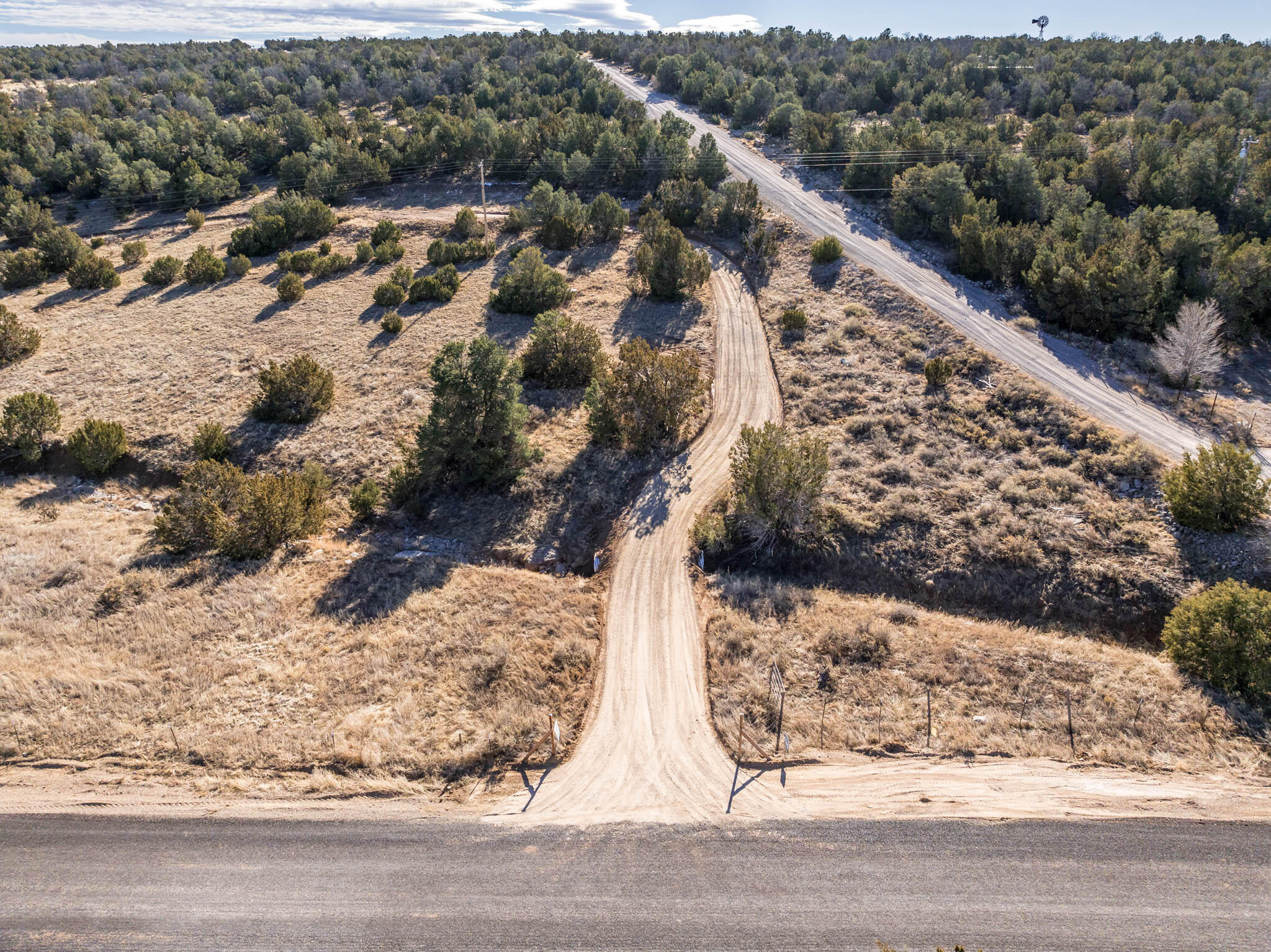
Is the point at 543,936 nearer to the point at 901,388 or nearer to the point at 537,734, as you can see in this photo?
the point at 537,734

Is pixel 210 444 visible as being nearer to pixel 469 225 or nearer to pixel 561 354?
pixel 561 354

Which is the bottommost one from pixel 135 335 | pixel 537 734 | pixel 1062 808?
pixel 537 734

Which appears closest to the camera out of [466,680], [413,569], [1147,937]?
[1147,937]

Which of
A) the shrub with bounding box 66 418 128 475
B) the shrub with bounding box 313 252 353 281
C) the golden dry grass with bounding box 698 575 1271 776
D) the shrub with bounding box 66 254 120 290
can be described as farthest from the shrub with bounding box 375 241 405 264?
the golden dry grass with bounding box 698 575 1271 776

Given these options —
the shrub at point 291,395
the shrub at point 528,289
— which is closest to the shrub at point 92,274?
the shrub at point 291,395

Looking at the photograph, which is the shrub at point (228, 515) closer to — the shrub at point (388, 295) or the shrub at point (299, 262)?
the shrub at point (388, 295)

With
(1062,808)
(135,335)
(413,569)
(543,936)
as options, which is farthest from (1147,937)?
(135,335)
